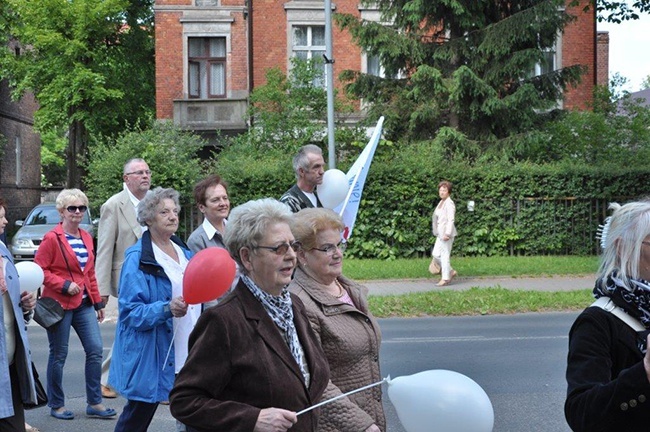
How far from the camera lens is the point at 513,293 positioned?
1509cm

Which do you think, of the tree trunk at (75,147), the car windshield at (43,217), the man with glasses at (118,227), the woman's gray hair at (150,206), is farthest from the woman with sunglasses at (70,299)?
the tree trunk at (75,147)

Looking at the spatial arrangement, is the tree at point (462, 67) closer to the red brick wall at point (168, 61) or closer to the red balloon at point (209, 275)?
the red brick wall at point (168, 61)

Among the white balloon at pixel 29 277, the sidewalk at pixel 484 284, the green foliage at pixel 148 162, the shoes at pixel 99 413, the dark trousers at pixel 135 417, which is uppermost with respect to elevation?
the green foliage at pixel 148 162

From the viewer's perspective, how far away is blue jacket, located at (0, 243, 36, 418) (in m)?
5.12

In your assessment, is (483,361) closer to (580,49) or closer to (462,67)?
(462,67)

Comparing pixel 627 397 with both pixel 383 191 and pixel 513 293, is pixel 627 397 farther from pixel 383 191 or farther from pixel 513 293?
pixel 383 191

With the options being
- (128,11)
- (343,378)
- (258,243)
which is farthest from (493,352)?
(128,11)

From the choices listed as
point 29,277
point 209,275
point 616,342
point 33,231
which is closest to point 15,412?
point 29,277

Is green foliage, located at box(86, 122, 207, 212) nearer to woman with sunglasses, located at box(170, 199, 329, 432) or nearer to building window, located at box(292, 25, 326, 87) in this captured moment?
building window, located at box(292, 25, 326, 87)

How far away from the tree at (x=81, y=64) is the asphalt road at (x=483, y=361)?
19.8m

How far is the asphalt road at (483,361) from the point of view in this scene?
24.7ft

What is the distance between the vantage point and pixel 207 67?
32.4 metres

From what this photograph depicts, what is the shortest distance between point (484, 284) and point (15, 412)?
44.3ft

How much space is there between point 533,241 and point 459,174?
2.67m
